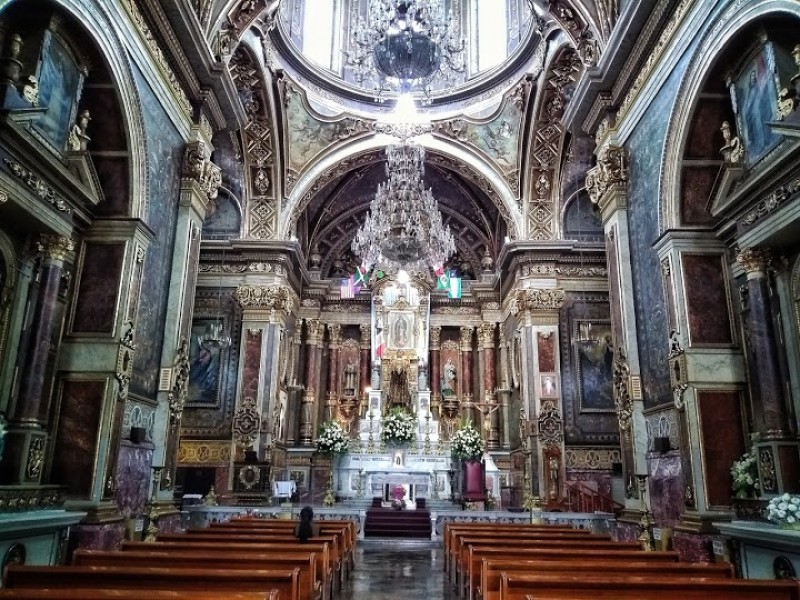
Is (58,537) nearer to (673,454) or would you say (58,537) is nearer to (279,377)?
(673,454)

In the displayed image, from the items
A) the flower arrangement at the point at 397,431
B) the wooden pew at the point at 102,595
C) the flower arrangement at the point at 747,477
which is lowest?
the wooden pew at the point at 102,595

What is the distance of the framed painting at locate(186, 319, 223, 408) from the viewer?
16516 millimetres

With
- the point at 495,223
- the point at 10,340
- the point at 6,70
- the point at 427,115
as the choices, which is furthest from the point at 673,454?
the point at 495,223

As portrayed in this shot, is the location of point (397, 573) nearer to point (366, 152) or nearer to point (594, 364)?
point (594, 364)

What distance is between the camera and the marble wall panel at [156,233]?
8828 mm

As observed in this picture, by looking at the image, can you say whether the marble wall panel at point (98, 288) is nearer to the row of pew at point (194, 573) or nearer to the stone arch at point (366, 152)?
the row of pew at point (194, 573)

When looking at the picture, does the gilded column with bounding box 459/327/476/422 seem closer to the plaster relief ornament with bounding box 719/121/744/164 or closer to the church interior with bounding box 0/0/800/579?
the church interior with bounding box 0/0/800/579

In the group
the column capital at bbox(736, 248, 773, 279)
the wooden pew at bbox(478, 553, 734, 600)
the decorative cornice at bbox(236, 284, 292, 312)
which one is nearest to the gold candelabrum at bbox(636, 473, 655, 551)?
the column capital at bbox(736, 248, 773, 279)

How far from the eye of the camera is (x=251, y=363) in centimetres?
1680

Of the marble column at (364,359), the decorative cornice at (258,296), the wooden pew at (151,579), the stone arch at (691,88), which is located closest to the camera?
the wooden pew at (151,579)

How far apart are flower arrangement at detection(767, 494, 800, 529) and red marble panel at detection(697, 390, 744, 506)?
1.45 metres

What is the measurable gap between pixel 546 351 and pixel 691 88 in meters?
9.48

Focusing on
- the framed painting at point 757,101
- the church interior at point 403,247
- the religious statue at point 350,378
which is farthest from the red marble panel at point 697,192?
the religious statue at point 350,378

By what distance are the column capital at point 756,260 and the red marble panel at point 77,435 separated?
7.99 m
